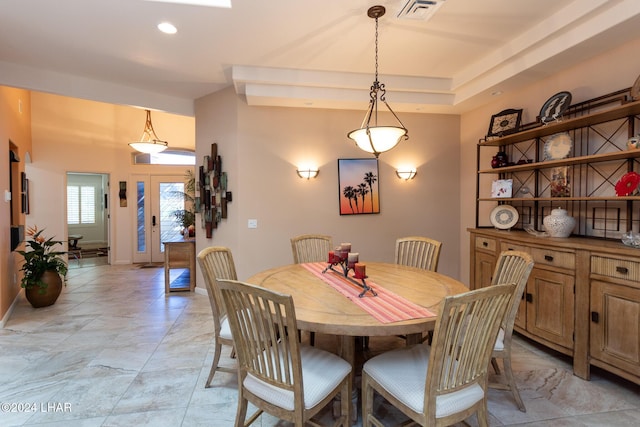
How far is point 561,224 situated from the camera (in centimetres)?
285

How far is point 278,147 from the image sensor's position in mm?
4285

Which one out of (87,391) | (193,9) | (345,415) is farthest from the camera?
(193,9)

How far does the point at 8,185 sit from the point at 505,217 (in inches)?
232

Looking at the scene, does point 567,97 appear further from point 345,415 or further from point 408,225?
point 345,415

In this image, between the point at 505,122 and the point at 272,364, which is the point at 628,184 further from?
the point at 272,364

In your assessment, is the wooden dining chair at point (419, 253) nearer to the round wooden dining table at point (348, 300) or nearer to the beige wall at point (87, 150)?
the round wooden dining table at point (348, 300)

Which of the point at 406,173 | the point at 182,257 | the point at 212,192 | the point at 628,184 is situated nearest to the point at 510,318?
the point at 628,184

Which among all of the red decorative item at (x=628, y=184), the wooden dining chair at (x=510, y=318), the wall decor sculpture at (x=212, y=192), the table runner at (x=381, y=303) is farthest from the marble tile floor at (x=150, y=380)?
the red decorative item at (x=628, y=184)

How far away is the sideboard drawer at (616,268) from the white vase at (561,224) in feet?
1.74

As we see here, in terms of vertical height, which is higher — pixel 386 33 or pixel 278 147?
pixel 386 33

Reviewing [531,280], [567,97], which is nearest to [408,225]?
[531,280]

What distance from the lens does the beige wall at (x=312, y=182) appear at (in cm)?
423

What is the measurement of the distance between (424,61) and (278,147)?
6.61ft

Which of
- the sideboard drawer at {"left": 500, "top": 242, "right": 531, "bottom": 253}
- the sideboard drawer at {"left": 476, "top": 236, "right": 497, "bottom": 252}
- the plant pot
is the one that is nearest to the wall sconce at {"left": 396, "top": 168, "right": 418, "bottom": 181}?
the sideboard drawer at {"left": 476, "top": 236, "right": 497, "bottom": 252}
